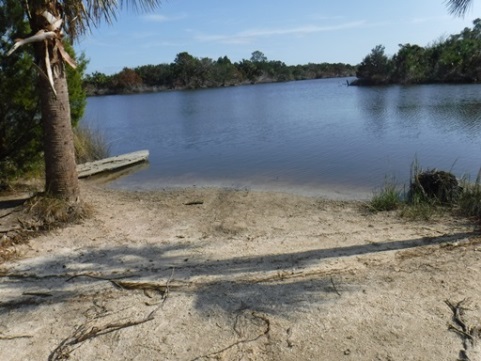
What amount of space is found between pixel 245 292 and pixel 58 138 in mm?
4578

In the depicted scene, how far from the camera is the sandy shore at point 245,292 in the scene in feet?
12.2

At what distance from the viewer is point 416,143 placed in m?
17.1

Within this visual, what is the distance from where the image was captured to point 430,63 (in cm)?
6066

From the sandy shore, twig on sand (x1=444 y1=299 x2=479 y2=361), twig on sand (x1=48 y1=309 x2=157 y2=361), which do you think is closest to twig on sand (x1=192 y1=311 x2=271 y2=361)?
the sandy shore

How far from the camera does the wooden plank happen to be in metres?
13.3

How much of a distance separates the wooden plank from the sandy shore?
20.4 feet

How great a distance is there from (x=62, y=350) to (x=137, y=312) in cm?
77

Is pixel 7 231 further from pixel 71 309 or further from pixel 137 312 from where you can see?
pixel 137 312

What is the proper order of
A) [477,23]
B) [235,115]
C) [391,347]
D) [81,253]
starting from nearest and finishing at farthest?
[391,347] → [81,253] → [235,115] → [477,23]

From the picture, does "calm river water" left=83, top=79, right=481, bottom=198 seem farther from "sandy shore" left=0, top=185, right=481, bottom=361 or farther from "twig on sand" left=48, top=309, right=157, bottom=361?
"twig on sand" left=48, top=309, right=157, bottom=361

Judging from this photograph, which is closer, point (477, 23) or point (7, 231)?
point (7, 231)

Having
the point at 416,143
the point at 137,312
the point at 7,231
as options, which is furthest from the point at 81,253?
the point at 416,143

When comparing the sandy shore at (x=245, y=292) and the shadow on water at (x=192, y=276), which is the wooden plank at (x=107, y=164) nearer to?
the sandy shore at (x=245, y=292)

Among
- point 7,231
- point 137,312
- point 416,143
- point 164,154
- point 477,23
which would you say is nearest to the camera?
point 137,312
